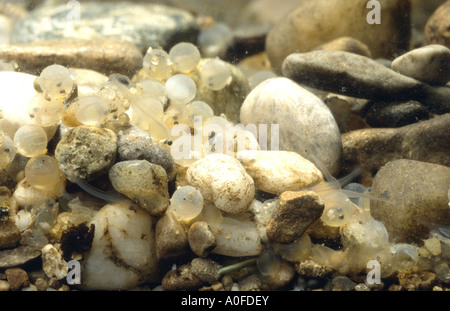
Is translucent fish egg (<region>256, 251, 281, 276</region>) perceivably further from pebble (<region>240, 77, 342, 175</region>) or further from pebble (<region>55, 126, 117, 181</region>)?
pebble (<region>55, 126, 117, 181</region>)

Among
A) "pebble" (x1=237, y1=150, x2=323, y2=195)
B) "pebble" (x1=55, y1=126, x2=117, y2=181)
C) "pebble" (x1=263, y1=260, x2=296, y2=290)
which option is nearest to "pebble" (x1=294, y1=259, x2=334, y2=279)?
"pebble" (x1=263, y1=260, x2=296, y2=290)

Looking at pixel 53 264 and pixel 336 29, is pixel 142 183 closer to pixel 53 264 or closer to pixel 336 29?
pixel 53 264

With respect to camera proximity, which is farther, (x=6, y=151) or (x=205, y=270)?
(x=6, y=151)

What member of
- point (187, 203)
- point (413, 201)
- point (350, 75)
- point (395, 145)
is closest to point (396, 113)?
point (395, 145)

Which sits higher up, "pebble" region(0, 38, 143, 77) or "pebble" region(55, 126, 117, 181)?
"pebble" region(0, 38, 143, 77)

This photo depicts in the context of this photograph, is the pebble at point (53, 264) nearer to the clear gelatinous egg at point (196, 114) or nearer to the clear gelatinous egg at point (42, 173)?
the clear gelatinous egg at point (42, 173)
